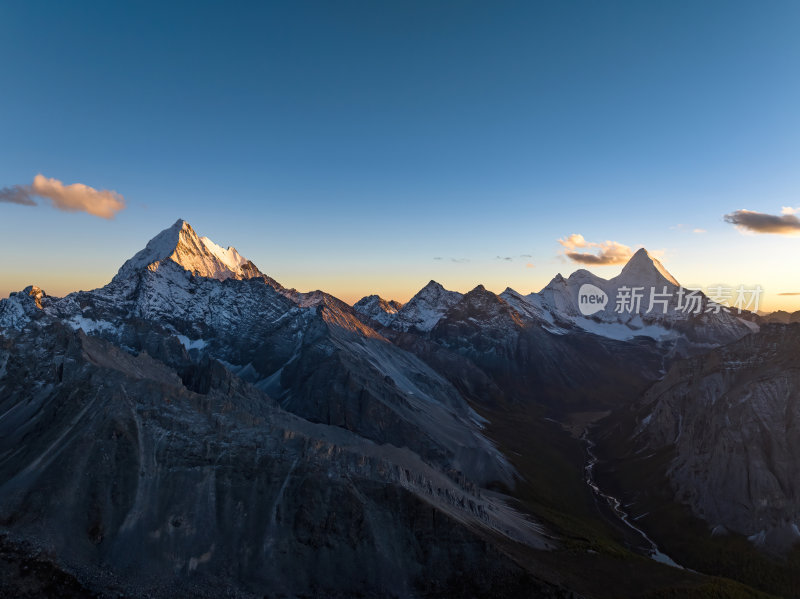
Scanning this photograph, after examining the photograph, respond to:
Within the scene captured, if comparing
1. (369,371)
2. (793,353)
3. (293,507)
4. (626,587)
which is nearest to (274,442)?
(293,507)

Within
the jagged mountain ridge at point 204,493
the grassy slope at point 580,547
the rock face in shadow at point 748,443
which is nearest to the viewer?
the jagged mountain ridge at point 204,493

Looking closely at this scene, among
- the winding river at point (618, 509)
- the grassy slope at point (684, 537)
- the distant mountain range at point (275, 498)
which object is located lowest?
the winding river at point (618, 509)

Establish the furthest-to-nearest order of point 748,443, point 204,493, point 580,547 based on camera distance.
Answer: point 748,443
point 580,547
point 204,493

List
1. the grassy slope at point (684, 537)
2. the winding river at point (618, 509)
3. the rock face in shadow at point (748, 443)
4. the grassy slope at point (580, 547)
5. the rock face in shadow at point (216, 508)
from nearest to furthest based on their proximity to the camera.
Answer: the rock face in shadow at point (216, 508) < the grassy slope at point (580, 547) < the grassy slope at point (684, 537) < the winding river at point (618, 509) < the rock face in shadow at point (748, 443)

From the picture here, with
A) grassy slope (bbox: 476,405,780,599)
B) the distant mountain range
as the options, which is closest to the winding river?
grassy slope (bbox: 476,405,780,599)

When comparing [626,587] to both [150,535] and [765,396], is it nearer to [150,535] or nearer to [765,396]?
[150,535]

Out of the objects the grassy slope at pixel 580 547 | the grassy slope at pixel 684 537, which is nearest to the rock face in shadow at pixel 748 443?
the grassy slope at pixel 684 537

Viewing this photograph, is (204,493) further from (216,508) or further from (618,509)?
(618,509)

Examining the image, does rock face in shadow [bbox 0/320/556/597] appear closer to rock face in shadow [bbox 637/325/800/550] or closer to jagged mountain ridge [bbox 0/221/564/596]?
jagged mountain ridge [bbox 0/221/564/596]

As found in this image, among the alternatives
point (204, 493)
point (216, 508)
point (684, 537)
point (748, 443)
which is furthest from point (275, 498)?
point (748, 443)

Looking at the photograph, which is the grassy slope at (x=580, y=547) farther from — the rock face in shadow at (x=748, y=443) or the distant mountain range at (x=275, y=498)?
the rock face in shadow at (x=748, y=443)
